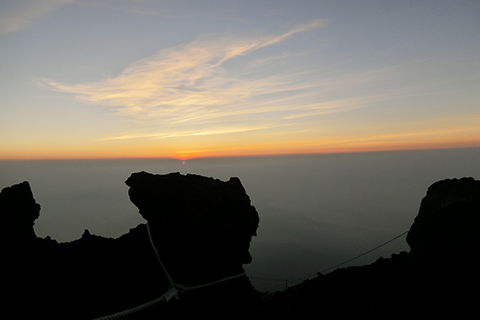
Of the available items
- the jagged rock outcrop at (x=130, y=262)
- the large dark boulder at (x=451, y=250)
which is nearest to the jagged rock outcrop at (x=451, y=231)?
the large dark boulder at (x=451, y=250)

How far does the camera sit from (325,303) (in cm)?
727

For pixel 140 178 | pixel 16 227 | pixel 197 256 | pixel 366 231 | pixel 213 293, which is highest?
pixel 140 178

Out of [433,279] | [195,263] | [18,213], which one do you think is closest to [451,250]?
[433,279]

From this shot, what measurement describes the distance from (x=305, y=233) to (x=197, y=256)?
190408mm

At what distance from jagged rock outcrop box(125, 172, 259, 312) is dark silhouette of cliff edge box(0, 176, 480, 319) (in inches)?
0.8

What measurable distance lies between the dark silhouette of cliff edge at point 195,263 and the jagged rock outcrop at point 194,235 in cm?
2

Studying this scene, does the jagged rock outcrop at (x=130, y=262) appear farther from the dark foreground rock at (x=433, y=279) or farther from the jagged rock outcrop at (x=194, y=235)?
the dark foreground rock at (x=433, y=279)

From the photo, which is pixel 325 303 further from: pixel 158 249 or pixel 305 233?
pixel 305 233

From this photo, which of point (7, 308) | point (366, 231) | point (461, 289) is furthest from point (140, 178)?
point (366, 231)

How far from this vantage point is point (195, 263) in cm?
511

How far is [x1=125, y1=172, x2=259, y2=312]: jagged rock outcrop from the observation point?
497cm

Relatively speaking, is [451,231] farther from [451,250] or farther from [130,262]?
[130,262]

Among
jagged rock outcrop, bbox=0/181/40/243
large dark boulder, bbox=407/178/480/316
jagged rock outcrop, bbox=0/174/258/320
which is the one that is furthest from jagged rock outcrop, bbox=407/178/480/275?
jagged rock outcrop, bbox=0/181/40/243

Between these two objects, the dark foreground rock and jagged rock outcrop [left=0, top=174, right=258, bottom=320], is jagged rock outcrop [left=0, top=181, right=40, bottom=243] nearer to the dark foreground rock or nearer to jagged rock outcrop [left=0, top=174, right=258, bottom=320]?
jagged rock outcrop [left=0, top=174, right=258, bottom=320]
